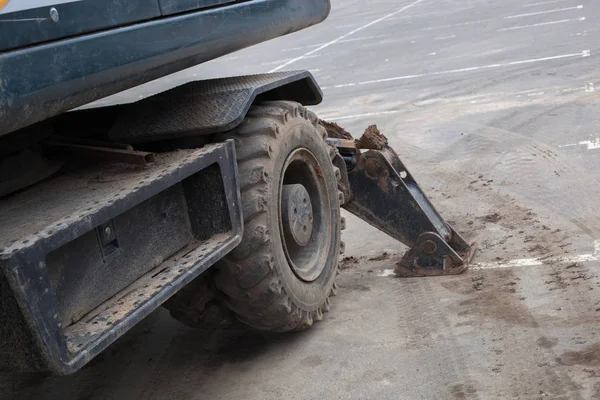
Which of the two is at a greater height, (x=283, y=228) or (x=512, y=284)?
(x=283, y=228)

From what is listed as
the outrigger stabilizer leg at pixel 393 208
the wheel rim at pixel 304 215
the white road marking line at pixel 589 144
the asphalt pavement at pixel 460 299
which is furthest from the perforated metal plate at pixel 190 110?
the white road marking line at pixel 589 144

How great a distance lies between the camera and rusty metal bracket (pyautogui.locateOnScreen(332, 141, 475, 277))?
5.89 m

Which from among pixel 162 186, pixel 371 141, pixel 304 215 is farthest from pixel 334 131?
pixel 162 186

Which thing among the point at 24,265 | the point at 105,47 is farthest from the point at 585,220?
the point at 24,265

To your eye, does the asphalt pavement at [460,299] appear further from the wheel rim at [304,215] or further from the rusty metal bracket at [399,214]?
the wheel rim at [304,215]

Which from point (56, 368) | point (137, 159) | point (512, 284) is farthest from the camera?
point (512, 284)

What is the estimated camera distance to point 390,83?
13484 mm

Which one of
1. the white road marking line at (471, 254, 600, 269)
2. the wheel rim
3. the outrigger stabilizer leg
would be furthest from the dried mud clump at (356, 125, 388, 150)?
the white road marking line at (471, 254, 600, 269)

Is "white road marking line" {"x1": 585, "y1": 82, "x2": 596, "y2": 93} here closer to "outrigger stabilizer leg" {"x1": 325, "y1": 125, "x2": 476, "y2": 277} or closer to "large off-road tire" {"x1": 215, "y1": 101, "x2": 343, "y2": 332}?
"outrigger stabilizer leg" {"x1": 325, "y1": 125, "x2": 476, "y2": 277}

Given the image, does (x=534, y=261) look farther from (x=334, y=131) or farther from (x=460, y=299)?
(x=334, y=131)

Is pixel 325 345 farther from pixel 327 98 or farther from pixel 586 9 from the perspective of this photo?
pixel 586 9

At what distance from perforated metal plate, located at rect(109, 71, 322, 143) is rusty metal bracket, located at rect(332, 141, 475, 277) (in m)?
1.04

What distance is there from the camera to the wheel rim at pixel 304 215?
491cm

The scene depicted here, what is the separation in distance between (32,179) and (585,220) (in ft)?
13.3
